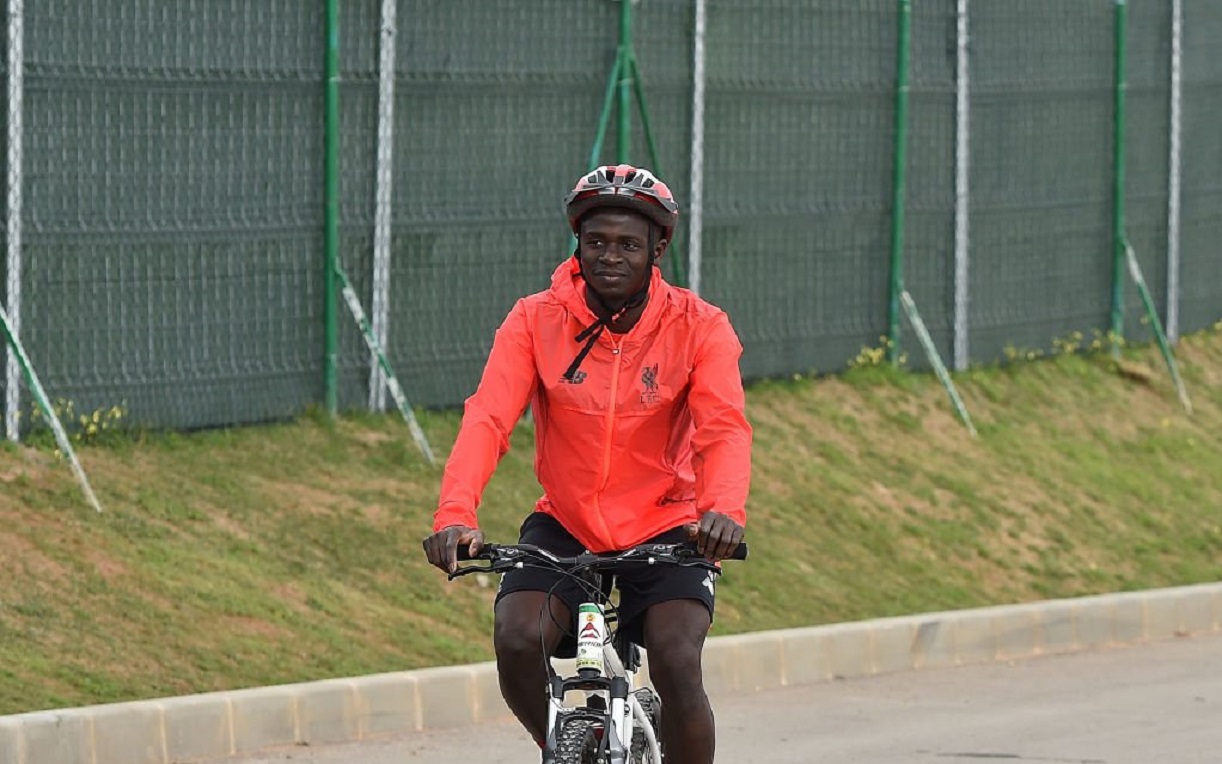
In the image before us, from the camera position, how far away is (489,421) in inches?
261

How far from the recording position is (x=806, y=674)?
41.4 ft

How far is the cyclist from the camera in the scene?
260 inches

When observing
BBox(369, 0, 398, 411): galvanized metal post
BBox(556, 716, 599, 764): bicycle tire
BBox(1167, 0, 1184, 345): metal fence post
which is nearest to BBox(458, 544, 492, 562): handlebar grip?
BBox(556, 716, 599, 764): bicycle tire

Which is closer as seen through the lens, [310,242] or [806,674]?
[806,674]

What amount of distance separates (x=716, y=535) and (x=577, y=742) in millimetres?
556

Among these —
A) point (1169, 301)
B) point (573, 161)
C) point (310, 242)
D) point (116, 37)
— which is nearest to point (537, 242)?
point (573, 161)

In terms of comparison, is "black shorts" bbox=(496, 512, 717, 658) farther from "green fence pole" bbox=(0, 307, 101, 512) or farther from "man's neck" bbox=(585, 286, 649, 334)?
"green fence pole" bbox=(0, 307, 101, 512)

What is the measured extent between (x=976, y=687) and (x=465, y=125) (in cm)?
422

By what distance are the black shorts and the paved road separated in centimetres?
342

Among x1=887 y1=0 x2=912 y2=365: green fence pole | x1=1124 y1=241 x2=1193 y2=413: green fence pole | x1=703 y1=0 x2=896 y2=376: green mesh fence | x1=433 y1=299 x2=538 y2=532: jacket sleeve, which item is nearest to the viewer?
x1=433 y1=299 x2=538 y2=532: jacket sleeve

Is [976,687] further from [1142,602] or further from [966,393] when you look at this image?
[966,393]

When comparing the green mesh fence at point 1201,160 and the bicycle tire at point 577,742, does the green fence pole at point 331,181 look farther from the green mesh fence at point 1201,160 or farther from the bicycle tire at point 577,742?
the green mesh fence at point 1201,160

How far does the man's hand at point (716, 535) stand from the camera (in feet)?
20.6

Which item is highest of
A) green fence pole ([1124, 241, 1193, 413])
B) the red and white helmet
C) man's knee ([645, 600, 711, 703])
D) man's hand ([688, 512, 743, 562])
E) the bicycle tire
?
the red and white helmet
